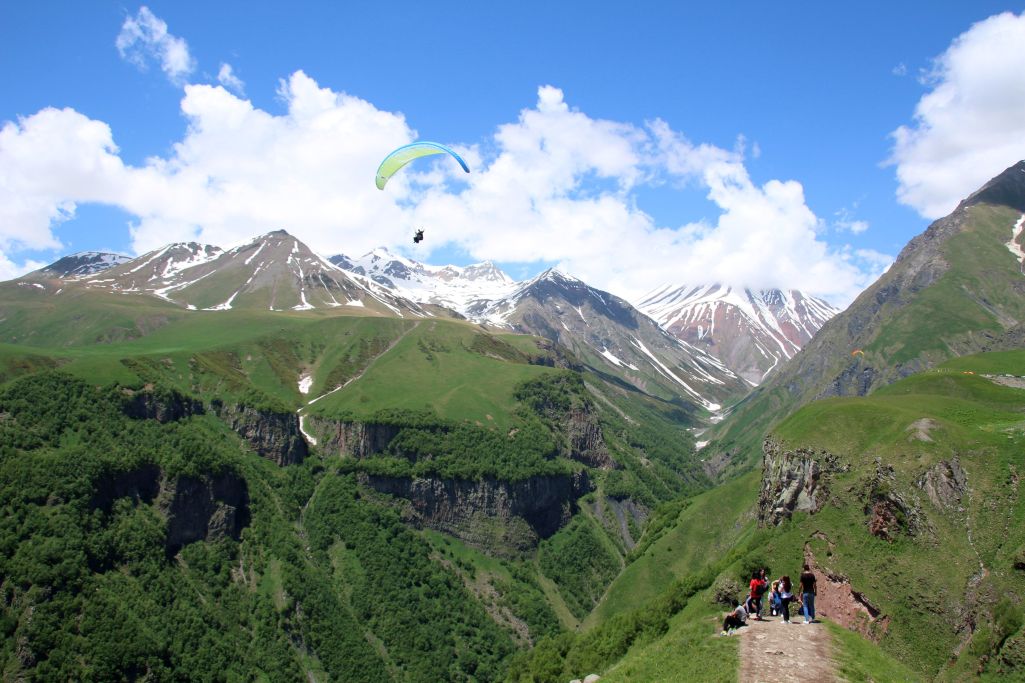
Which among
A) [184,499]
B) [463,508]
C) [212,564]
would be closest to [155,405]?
[184,499]

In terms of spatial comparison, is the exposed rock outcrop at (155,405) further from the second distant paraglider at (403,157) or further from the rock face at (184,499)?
the second distant paraglider at (403,157)

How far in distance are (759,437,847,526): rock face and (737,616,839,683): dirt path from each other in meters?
36.3

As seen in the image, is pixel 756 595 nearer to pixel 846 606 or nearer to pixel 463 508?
pixel 846 606

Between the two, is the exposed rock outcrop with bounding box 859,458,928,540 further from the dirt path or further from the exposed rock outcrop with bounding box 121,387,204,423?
the exposed rock outcrop with bounding box 121,387,204,423

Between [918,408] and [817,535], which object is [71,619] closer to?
[817,535]

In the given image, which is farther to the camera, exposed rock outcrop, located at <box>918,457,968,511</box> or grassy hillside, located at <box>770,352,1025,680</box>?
exposed rock outcrop, located at <box>918,457,968,511</box>

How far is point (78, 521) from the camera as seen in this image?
127 metres

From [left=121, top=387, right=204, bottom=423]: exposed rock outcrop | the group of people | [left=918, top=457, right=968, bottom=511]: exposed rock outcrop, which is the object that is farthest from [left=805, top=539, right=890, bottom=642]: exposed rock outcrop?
[left=121, top=387, right=204, bottom=423]: exposed rock outcrop

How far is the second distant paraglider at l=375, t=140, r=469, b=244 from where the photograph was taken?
7688 cm

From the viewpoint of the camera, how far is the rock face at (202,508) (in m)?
150

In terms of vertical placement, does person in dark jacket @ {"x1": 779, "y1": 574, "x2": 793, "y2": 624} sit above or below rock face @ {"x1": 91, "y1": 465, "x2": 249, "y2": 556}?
below

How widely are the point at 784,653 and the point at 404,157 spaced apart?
65409 mm

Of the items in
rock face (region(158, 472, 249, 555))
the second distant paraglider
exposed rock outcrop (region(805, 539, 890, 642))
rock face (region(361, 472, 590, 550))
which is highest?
the second distant paraglider

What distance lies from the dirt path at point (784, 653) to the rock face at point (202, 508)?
14379cm
